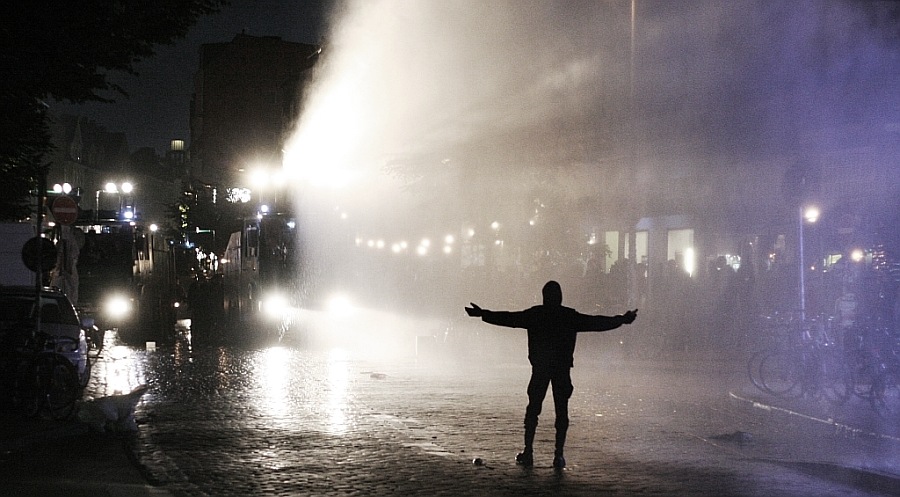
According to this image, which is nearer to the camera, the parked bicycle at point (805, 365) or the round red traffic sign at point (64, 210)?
the parked bicycle at point (805, 365)

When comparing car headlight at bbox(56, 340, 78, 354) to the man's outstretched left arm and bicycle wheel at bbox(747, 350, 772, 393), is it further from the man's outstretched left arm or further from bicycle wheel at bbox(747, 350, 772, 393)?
bicycle wheel at bbox(747, 350, 772, 393)

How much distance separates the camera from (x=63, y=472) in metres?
9.20

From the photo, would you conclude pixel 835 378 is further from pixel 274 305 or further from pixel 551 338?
pixel 274 305

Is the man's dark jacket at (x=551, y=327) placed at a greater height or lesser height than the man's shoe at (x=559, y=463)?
greater

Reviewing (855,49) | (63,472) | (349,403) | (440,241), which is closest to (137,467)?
(63,472)

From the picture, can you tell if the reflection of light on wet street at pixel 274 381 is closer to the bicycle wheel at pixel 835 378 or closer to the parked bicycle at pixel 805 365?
the parked bicycle at pixel 805 365

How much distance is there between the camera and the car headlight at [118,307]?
2703 cm

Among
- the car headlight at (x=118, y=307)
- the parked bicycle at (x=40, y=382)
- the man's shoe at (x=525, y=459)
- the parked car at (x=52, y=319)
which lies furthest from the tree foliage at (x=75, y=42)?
the car headlight at (x=118, y=307)

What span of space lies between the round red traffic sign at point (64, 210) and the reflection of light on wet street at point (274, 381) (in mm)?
4007

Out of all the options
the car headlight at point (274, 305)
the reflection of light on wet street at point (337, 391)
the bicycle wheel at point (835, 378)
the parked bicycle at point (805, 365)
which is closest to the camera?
the reflection of light on wet street at point (337, 391)

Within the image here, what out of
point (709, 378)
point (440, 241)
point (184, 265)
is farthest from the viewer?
point (184, 265)

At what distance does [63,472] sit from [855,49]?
50.2 ft

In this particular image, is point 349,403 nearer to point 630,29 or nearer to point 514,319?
point 514,319

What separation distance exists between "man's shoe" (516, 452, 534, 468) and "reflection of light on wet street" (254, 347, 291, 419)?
4086 millimetres
